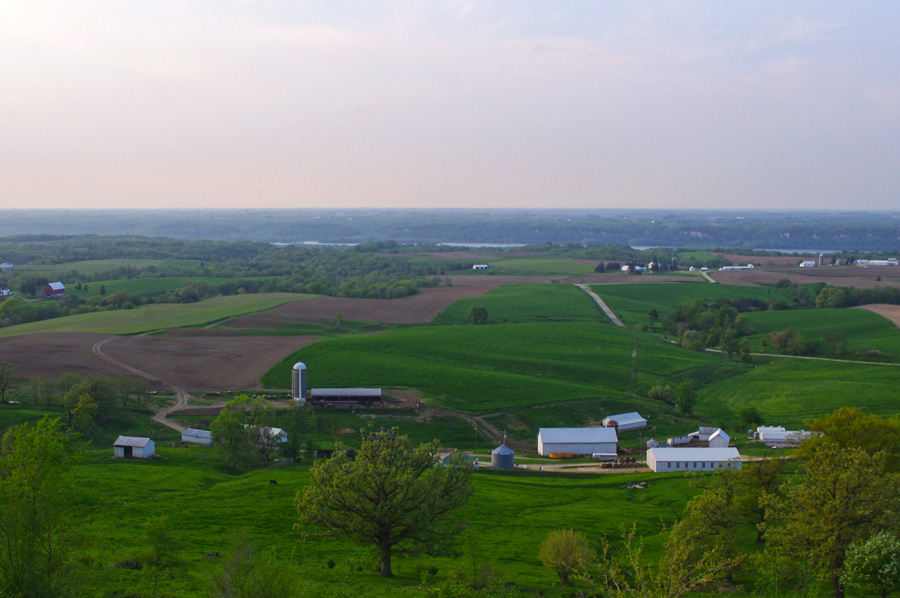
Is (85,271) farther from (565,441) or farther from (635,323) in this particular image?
(565,441)

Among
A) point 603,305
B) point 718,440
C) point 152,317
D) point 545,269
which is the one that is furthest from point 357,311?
point 545,269

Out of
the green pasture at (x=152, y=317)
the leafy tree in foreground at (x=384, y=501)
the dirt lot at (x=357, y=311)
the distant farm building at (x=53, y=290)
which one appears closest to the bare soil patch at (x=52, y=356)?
the green pasture at (x=152, y=317)

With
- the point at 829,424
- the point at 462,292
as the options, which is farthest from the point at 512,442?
the point at 462,292

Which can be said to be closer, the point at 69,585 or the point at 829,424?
the point at 69,585

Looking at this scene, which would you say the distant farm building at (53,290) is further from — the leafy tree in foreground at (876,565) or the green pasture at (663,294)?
the leafy tree in foreground at (876,565)

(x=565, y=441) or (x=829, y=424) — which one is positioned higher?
(x=829, y=424)

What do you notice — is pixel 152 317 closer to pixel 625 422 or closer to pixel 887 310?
pixel 625 422
